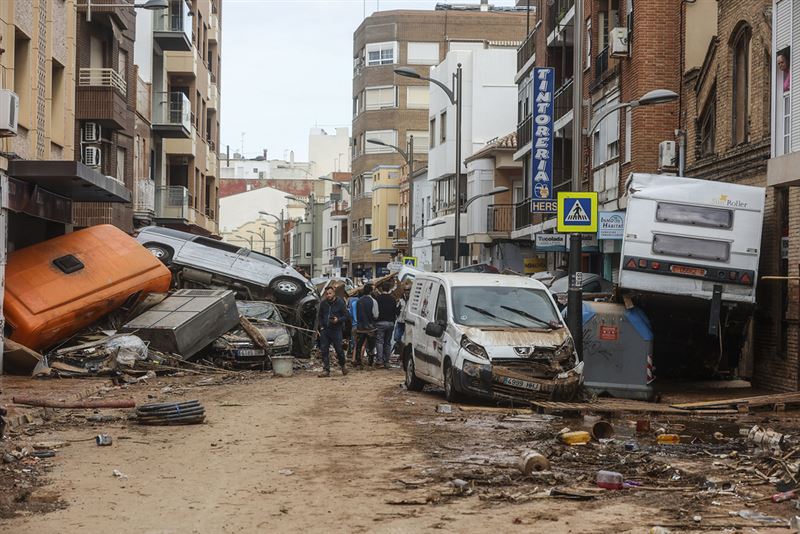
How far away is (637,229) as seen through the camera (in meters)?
19.5

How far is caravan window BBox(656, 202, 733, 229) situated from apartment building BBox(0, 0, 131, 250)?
10377 millimetres

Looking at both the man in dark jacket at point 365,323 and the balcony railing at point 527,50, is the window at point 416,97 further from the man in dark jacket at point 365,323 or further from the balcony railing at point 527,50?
the man in dark jacket at point 365,323

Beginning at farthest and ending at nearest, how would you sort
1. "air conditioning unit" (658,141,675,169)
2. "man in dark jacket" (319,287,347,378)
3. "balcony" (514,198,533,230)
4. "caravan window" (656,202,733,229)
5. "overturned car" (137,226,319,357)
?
"balcony" (514,198,533,230), "overturned car" (137,226,319,357), "air conditioning unit" (658,141,675,169), "man in dark jacket" (319,287,347,378), "caravan window" (656,202,733,229)

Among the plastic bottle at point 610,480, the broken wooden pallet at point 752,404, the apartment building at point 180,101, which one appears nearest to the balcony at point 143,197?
the apartment building at point 180,101

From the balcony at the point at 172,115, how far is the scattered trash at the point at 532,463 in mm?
34983

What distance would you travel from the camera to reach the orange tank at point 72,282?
2202 centimetres

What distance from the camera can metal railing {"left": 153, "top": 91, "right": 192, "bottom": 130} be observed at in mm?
43625

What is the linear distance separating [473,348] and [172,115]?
29.6m

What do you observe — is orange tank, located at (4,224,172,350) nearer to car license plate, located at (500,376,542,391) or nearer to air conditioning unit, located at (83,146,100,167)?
air conditioning unit, located at (83,146,100,167)

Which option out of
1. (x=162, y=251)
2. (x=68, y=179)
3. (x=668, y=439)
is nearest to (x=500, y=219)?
(x=162, y=251)

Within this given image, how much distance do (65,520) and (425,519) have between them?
8.20ft

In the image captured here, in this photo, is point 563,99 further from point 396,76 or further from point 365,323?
point 396,76

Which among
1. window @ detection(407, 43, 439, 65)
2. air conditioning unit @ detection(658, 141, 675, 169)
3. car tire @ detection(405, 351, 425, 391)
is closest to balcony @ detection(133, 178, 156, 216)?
air conditioning unit @ detection(658, 141, 675, 169)

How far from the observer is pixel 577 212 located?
1961cm
